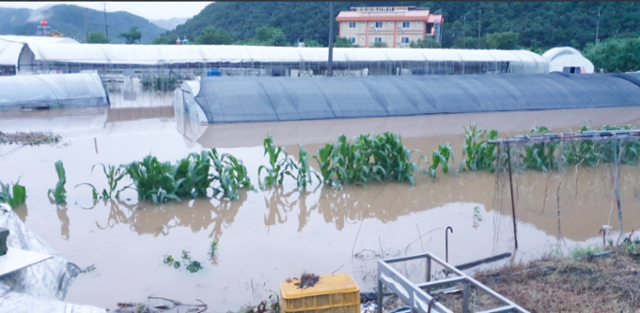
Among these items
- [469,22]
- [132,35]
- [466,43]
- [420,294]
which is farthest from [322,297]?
[469,22]

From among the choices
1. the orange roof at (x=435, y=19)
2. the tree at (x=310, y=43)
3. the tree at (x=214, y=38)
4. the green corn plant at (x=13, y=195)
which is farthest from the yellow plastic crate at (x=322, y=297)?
the orange roof at (x=435, y=19)

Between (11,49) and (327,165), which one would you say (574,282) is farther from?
(11,49)

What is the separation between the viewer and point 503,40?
108 ft

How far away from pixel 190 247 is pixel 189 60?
19805 millimetres

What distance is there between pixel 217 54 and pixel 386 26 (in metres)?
22.3

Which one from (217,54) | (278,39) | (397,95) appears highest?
(278,39)

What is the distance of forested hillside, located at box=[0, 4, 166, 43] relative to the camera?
78.9 ft

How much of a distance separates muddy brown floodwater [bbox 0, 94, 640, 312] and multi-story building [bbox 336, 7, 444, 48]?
34186 mm

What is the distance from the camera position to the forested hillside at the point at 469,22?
21.4 meters

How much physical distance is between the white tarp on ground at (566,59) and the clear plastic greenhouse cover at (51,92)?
2535 cm

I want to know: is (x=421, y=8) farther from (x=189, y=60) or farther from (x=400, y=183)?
(x=400, y=183)

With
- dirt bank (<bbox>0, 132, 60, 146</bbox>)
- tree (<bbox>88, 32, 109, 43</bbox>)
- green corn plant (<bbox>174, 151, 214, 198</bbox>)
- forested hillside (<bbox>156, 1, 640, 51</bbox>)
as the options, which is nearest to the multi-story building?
forested hillside (<bbox>156, 1, 640, 51</bbox>)

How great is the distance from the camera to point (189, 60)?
23.9 m

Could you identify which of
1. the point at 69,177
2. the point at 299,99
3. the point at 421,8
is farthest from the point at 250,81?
the point at 421,8
